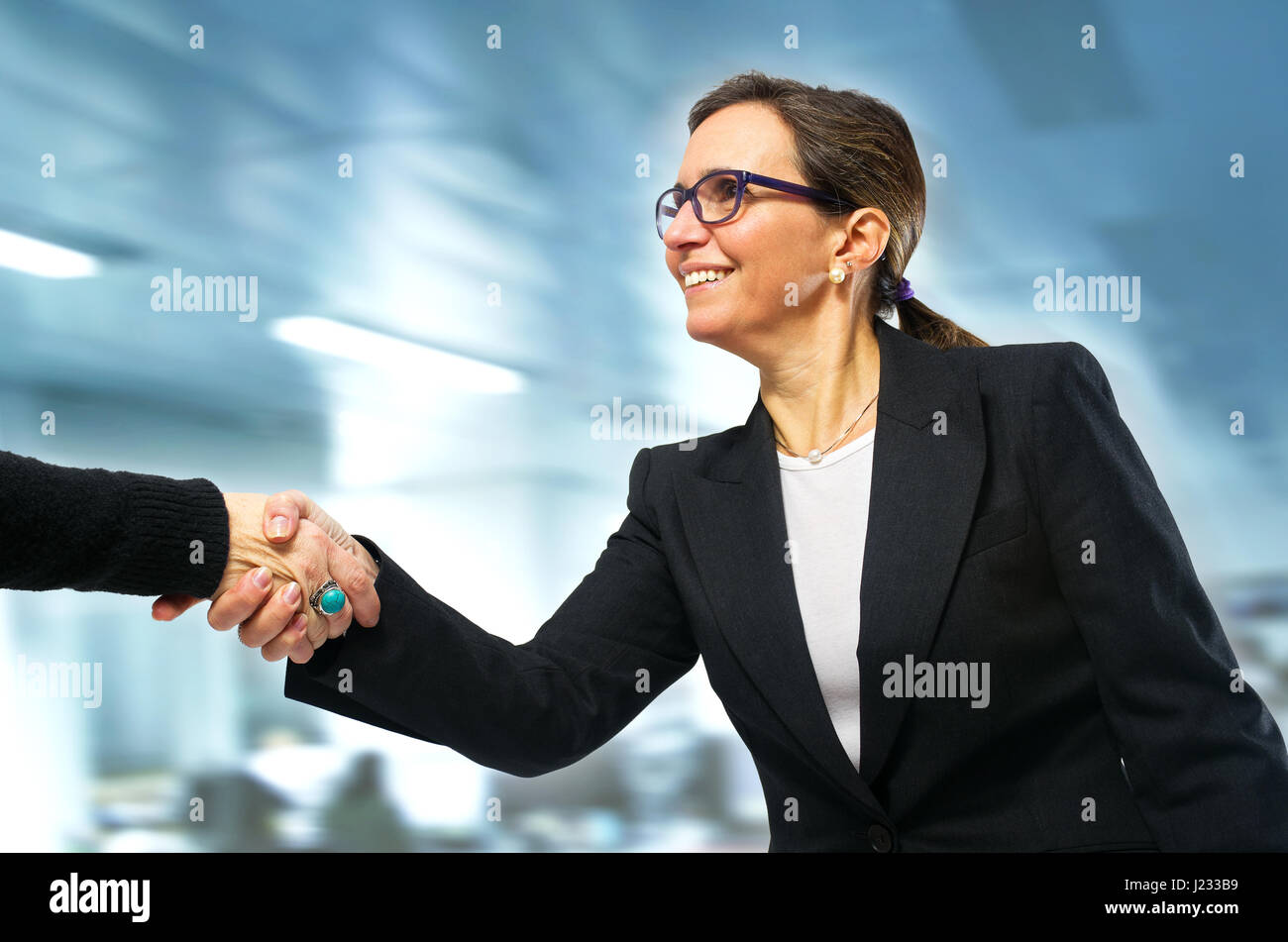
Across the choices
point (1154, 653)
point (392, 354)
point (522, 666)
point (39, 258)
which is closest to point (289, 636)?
point (522, 666)

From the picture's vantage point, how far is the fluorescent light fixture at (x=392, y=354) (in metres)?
4.04

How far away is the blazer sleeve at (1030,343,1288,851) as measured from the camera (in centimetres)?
124

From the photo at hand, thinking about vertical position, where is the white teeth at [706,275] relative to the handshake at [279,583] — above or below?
above

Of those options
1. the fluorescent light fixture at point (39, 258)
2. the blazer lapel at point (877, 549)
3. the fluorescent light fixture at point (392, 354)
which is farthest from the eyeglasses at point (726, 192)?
the fluorescent light fixture at point (39, 258)

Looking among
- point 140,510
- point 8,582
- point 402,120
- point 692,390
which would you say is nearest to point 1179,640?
point 140,510

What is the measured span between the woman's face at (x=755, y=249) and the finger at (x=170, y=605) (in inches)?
31.6

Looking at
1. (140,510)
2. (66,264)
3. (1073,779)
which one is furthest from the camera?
(66,264)

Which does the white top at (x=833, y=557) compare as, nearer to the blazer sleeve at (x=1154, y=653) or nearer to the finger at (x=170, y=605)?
the blazer sleeve at (x=1154, y=653)

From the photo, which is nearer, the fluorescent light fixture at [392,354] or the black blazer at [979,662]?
the black blazer at [979,662]
